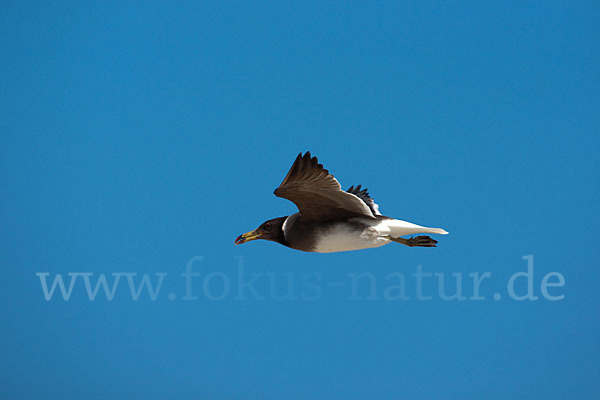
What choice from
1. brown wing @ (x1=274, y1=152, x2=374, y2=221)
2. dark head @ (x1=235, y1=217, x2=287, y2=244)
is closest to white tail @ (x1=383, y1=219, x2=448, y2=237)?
brown wing @ (x1=274, y1=152, x2=374, y2=221)

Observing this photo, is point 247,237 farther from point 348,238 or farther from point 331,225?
point 348,238

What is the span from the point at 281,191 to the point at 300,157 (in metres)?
0.69

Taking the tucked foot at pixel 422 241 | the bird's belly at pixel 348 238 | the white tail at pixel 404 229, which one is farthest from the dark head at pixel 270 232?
the tucked foot at pixel 422 241

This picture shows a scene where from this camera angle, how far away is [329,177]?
842 cm

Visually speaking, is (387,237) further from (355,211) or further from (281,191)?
(281,191)

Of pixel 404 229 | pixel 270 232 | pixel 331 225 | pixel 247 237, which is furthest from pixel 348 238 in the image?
pixel 247 237

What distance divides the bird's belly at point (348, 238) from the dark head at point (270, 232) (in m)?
0.64

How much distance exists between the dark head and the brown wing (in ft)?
2.10

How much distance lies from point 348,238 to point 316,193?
97 centimetres

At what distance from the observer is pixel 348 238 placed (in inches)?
372

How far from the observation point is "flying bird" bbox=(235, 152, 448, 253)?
8961 mm

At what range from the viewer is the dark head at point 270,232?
993cm

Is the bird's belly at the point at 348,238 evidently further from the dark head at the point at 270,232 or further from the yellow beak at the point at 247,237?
the yellow beak at the point at 247,237

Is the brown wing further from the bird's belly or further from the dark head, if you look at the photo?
the dark head
